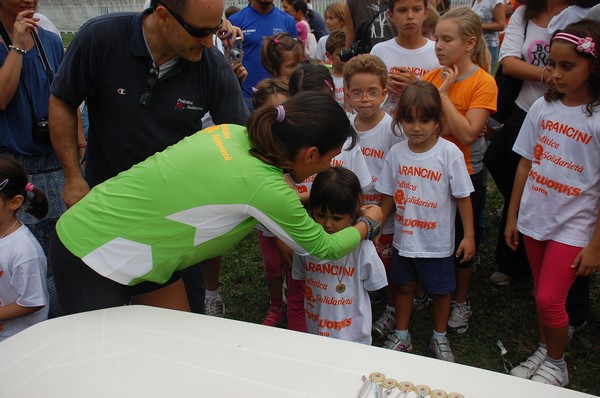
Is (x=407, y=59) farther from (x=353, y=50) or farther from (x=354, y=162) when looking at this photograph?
(x=354, y=162)

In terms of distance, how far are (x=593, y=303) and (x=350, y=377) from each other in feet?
9.48

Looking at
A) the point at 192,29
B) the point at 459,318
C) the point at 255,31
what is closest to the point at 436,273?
the point at 459,318

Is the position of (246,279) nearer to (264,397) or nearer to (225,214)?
(225,214)

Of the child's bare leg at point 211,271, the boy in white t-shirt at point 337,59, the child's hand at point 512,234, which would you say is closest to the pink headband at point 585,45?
the child's hand at point 512,234

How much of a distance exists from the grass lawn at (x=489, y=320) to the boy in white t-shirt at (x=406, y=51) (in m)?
1.46

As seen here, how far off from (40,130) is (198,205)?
181 centimetres

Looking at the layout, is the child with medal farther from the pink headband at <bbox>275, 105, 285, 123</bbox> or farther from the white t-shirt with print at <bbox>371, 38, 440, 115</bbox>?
the white t-shirt with print at <bbox>371, 38, 440, 115</bbox>

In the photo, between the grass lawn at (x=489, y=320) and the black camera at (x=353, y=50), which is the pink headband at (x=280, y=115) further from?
the black camera at (x=353, y=50)

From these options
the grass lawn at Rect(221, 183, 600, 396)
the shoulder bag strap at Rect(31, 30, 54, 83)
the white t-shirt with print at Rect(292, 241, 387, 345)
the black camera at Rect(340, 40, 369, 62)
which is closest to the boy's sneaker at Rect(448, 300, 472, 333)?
the grass lawn at Rect(221, 183, 600, 396)

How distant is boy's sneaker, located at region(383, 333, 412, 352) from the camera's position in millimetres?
3348

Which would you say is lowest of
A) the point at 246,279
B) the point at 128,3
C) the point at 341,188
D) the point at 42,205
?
the point at 128,3

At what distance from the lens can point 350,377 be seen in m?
1.56

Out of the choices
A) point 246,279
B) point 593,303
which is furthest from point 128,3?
point 593,303

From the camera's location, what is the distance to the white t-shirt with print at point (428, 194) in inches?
122
